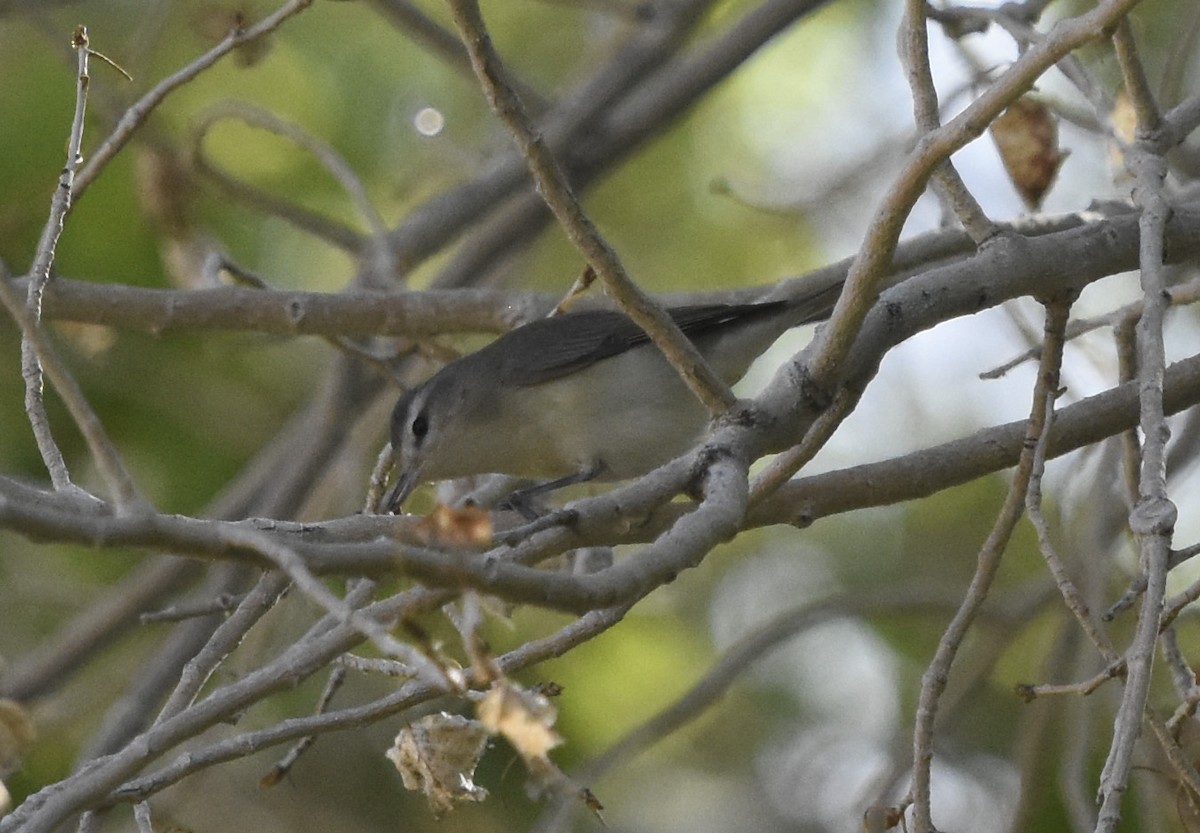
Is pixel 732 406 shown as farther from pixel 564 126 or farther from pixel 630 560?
pixel 564 126

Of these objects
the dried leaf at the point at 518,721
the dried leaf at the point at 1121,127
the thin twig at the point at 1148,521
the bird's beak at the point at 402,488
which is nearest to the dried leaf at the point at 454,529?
the dried leaf at the point at 518,721

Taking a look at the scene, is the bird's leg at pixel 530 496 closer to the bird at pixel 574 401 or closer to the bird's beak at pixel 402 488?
the bird at pixel 574 401

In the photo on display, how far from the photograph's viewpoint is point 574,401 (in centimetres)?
498

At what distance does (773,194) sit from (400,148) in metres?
1.86

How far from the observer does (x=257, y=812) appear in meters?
6.27

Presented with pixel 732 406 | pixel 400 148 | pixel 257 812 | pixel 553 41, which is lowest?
pixel 732 406

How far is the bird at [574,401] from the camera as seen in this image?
4828 mm

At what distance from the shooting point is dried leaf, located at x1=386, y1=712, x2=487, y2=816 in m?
3.01

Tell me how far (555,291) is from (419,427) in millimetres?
2513

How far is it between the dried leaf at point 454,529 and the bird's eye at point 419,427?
10.6 feet

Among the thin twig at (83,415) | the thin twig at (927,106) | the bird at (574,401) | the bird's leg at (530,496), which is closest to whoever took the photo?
the thin twig at (83,415)

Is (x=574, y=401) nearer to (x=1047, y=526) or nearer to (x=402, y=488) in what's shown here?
(x=402, y=488)

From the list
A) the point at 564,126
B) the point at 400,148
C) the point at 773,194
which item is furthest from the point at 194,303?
the point at 773,194

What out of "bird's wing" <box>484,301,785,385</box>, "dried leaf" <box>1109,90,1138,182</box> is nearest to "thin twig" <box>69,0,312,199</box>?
"bird's wing" <box>484,301,785,385</box>
